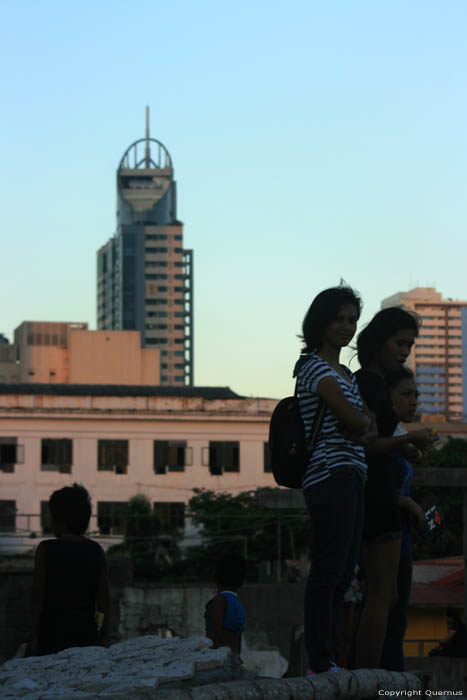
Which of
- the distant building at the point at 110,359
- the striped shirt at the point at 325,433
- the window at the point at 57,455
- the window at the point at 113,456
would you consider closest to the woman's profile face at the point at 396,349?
the striped shirt at the point at 325,433

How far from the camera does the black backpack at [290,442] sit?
471 centimetres

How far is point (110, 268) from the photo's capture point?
570ft

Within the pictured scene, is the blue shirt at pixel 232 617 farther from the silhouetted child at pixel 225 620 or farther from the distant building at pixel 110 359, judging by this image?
the distant building at pixel 110 359

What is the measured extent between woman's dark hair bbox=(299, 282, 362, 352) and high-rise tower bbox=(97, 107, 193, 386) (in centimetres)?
16002

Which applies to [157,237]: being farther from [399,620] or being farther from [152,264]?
[399,620]

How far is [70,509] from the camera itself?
502 cm

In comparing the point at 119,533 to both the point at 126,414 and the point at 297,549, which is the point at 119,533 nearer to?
the point at 126,414

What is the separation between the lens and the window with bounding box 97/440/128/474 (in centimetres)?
5228

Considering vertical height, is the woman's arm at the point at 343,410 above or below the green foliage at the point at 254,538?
above

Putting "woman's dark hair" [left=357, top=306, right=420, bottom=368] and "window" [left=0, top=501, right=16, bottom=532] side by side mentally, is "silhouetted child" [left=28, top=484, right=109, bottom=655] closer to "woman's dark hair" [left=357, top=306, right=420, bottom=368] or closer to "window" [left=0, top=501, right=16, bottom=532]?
"woman's dark hair" [left=357, top=306, right=420, bottom=368]

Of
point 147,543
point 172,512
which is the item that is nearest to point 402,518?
point 147,543

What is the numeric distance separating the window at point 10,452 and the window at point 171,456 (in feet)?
18.5

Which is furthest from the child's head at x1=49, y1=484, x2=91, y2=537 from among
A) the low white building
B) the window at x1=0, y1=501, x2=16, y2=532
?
the low white building

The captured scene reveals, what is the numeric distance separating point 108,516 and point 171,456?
4.02 meters
